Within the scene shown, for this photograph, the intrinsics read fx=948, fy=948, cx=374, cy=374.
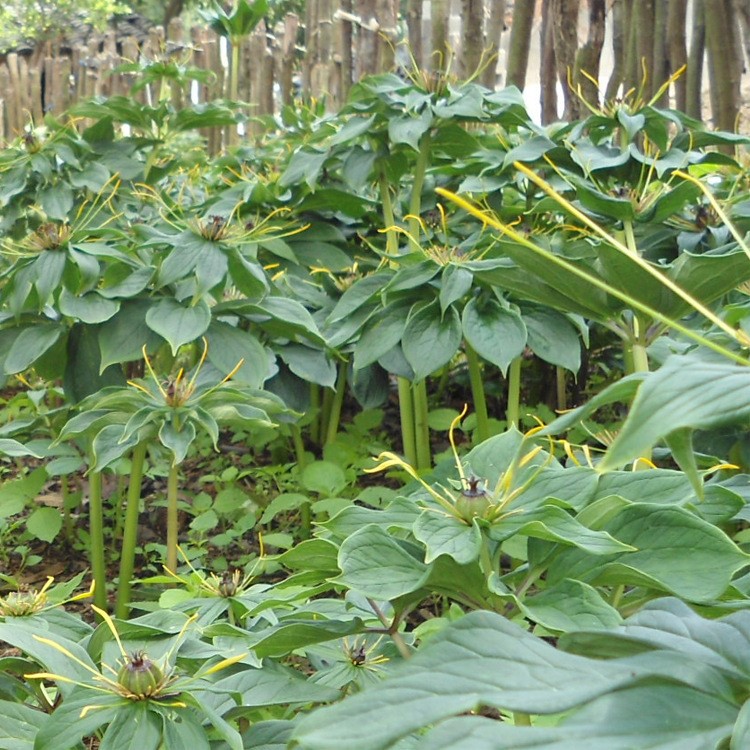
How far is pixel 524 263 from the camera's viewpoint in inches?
34.2

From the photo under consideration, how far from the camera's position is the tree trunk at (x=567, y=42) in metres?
2.47

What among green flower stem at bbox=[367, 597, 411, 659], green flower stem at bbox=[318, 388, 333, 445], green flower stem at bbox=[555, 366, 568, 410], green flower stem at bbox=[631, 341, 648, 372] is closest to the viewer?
green flower stem at bbox=[367, 597, 411, 659]

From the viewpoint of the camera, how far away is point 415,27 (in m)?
3.39

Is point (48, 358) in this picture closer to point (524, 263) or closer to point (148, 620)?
point (148, 620)

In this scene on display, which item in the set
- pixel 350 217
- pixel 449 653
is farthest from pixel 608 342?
pixel 449 653

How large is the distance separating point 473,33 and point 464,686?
2.76 metres

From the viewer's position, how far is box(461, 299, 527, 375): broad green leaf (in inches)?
60.1

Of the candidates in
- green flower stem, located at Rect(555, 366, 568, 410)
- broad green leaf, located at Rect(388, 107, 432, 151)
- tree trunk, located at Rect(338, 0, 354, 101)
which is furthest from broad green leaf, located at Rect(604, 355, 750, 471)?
tree trunk, located at Rect(338, 0, 354, 101)

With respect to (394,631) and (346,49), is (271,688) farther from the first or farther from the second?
(346,49)

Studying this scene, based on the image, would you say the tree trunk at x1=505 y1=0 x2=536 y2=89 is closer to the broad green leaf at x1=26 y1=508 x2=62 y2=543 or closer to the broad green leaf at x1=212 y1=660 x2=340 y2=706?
the broad green leaf at x1=26 y1=508 x2=62 y2=543

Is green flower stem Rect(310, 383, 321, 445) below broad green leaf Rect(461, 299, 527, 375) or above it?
below

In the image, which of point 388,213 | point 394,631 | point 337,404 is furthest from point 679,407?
point 337,404

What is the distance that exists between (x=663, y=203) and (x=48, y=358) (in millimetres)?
1077

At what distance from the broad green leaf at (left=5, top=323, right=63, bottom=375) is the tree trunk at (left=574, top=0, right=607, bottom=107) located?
1556 millimetres
